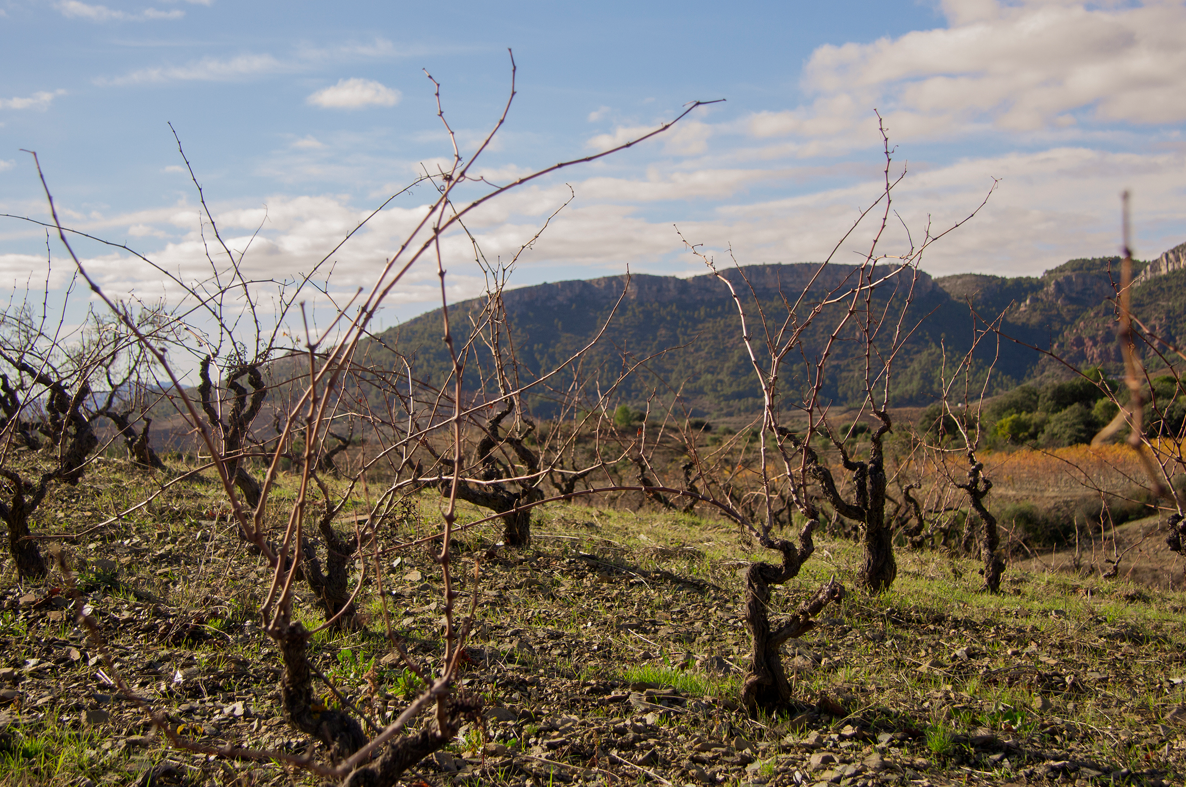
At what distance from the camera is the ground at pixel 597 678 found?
2619 mm

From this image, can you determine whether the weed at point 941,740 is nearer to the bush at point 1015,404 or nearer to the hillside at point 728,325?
the bush at point 1015,404

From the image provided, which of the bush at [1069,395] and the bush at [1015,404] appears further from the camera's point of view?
the bush at [1015,404]

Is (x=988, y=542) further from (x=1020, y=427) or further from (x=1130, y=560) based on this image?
(x=1020, y=427)

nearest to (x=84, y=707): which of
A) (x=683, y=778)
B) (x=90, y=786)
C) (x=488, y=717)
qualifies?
(x=90, y=786)

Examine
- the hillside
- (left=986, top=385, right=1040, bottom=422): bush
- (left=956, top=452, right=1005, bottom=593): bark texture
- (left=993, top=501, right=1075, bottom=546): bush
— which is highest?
the hillside

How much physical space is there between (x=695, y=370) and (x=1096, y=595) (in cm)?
4840

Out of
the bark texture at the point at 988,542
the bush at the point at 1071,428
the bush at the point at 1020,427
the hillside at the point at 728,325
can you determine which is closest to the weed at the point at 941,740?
the bark texture at the point at 988,542

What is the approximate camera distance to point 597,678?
3424 millimetres

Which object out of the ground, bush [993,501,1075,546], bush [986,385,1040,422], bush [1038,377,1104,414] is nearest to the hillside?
bush [986,385,1040,422]

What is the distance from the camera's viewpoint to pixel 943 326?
201 feet

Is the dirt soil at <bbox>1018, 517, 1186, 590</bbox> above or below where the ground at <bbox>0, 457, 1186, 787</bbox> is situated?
below

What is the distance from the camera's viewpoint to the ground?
8.59 feet

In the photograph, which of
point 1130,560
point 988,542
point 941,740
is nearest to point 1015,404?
point 1130,560

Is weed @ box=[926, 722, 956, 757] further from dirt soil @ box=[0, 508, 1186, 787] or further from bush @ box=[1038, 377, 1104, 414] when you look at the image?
bush @ box=[1038, 377, 1104, 414]
